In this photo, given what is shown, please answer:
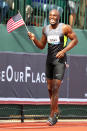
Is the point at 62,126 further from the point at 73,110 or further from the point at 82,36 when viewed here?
the point at 82,36

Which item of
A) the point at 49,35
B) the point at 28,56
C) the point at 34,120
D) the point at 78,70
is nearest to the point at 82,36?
the point at 78,70

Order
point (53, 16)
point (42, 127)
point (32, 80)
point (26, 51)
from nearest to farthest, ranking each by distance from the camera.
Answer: point (53, 16), point (42, 127), point (32, 80), point (26, 51)

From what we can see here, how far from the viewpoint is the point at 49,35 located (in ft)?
25.5

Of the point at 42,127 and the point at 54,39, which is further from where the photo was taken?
the point at 42,127

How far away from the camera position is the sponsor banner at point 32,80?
10.1 metres

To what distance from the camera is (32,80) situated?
10.3 meters

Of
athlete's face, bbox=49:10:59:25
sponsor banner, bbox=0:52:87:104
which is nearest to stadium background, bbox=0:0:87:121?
sponsor banner, bbox=0:52:87:104

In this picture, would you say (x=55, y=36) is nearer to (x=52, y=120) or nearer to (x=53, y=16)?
(x=53, y=16)

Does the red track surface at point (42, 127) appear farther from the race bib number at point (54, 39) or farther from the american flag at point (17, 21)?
the american flag at point (17, 21)

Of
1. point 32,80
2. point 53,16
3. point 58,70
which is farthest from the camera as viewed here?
point 32,80

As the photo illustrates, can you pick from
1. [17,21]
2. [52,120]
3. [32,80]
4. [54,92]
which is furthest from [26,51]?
[52,120]

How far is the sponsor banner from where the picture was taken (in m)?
10.1

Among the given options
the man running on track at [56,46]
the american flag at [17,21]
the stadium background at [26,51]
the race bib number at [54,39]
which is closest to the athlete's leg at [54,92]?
the man running on track at [56,46]

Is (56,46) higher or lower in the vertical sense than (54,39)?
lower
